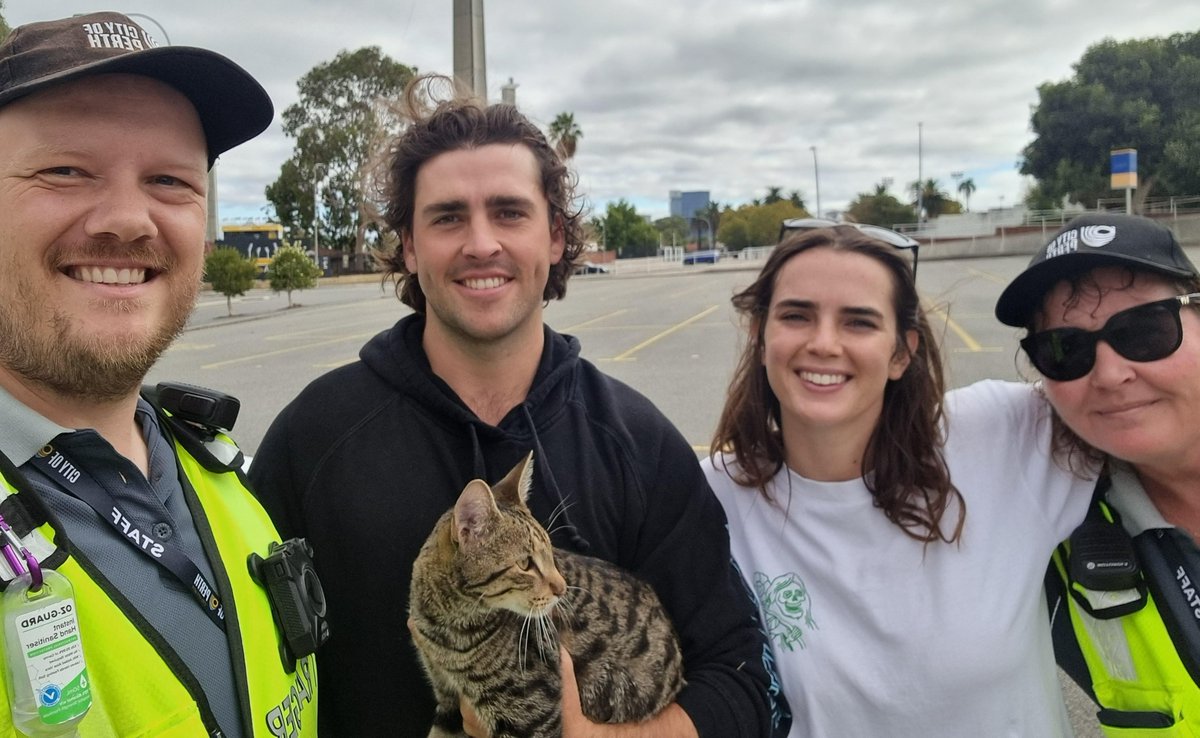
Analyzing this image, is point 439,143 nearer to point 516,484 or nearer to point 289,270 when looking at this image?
point 516,484

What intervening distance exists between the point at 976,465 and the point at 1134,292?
2.48 ft

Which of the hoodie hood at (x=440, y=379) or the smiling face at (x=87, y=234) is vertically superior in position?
the smiling face at (x=87, y=234)

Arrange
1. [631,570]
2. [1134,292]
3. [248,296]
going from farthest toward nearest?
[248,296]
[631,570]
[1134,292]

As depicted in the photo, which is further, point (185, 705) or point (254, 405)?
point (254, 405)

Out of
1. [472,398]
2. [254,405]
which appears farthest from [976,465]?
[254,405]

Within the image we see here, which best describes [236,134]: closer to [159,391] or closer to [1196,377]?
[159,391]

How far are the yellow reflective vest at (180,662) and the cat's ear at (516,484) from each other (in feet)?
2.21

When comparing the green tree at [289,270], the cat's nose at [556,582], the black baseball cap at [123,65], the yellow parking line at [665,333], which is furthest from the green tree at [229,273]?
the cat's nose at [556,582]

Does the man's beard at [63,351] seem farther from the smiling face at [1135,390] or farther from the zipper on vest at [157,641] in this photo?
the smiling face at [1135,390]

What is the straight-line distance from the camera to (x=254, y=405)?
1116 centimetres

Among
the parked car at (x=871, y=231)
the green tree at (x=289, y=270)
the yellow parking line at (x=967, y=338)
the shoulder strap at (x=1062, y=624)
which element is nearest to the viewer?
the shoulder strap at (x=1062, y=624)

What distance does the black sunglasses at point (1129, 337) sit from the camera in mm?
2223

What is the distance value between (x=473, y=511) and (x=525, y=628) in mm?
513

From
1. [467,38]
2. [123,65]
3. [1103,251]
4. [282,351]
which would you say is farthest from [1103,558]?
[282,351]
